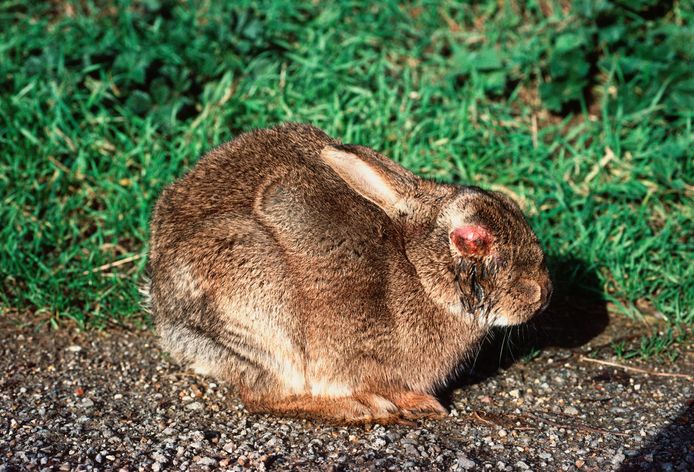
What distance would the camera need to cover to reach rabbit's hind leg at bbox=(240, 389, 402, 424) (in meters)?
4.22

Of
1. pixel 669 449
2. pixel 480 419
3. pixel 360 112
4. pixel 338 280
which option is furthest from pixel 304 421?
pixel 360 112

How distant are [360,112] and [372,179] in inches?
78.8

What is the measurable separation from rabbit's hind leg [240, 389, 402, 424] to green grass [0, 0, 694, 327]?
3.79ft

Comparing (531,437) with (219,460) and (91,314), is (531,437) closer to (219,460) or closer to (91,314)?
(219,460)

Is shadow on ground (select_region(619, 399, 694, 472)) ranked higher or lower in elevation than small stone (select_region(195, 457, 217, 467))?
higher

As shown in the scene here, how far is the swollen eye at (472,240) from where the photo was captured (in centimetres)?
416

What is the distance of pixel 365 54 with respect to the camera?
664 cm

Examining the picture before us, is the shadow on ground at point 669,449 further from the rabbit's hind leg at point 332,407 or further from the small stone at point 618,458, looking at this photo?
the rabbit's hind leg at point 332,407

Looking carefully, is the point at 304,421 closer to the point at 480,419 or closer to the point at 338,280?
the point at 338,280

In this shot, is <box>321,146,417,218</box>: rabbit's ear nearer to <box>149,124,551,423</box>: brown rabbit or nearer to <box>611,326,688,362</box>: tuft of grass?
<box>149,124,551,423</box>: brown rabbit

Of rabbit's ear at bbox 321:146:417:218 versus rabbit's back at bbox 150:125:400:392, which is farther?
rabbit's ear at bbox 321:146:417:218

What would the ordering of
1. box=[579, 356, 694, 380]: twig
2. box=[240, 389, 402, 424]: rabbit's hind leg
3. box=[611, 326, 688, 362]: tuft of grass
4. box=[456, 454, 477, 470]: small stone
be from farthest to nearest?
box=[611, 326, 688, 362]: tuft of grass
box=[579, 356, 694, 380]: twig
box=[240, 389, 402, 424]: rabbit's hind leg
box=[456, 454, 477, 470]: small stone

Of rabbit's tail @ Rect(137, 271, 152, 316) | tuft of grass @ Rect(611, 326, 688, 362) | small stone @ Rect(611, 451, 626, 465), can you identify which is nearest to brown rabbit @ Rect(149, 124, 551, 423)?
rabbit's tail @ Rect(137, 271, 152, 316)

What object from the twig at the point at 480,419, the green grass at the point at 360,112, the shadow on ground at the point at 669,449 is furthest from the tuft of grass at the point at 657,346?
the twig at the point at 480,419
